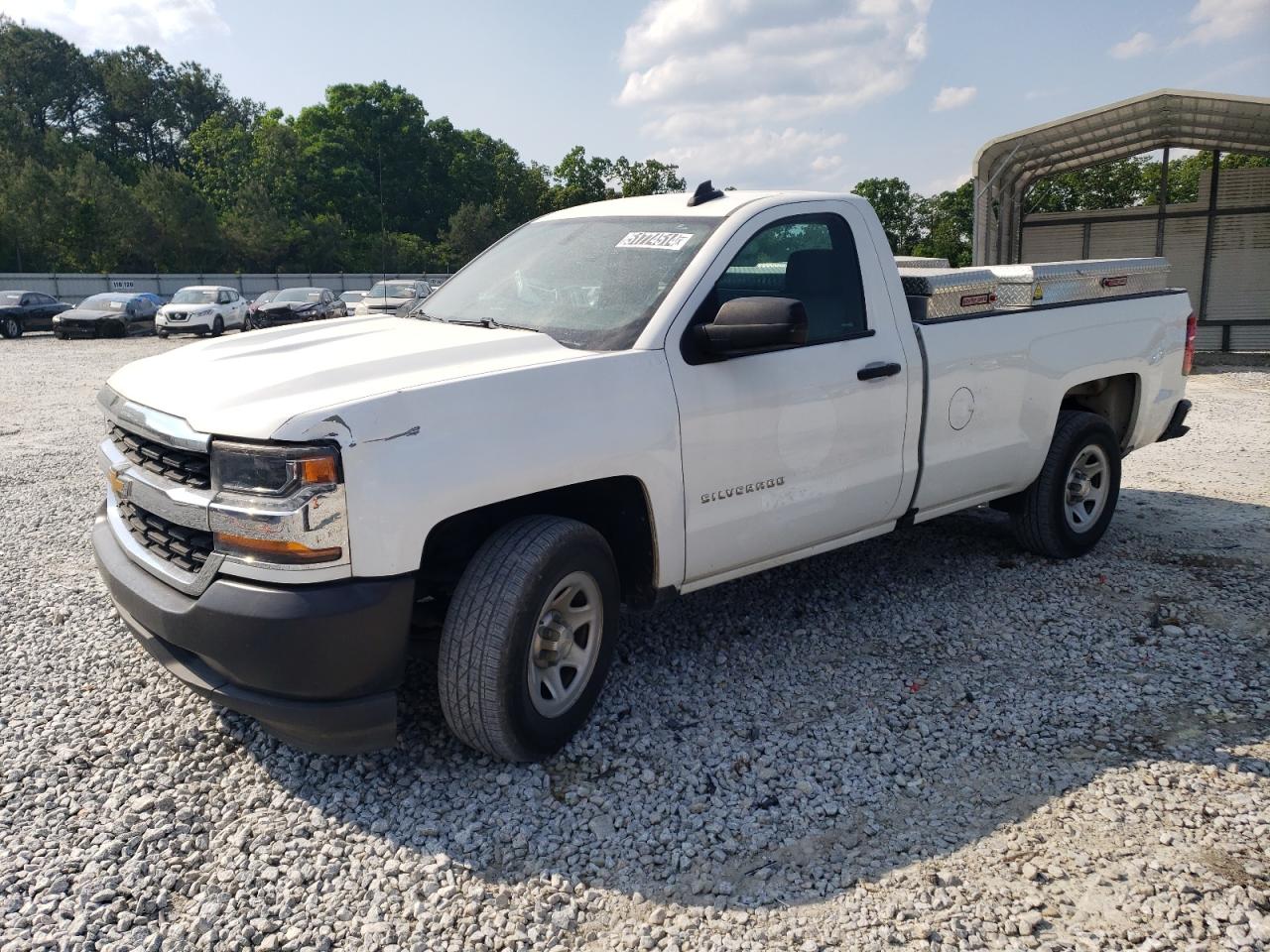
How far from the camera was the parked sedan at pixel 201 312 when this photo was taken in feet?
95.6

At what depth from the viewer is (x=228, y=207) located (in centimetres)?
6862

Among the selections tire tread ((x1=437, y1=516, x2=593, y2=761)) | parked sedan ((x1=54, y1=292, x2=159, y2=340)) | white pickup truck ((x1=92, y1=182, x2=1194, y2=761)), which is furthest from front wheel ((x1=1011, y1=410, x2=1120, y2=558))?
parked sedan ((x1=54, y1=292, x2=159, y2=340))

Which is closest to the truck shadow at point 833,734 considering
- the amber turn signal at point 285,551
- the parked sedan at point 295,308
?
the amber turn signal at point 285,551

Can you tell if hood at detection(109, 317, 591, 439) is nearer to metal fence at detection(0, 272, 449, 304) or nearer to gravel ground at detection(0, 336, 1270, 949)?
gravel ground at detection(0, 336, 1270, 949)

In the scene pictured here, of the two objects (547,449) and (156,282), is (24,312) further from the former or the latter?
(547,449)

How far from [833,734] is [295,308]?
29.6 meters

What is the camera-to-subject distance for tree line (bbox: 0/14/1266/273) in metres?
49.9

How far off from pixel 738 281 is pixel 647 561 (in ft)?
4.21

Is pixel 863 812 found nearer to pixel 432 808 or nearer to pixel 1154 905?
pixel 1154 905

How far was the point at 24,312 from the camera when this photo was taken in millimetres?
28797

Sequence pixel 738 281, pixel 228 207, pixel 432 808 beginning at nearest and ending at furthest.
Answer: pixel 432 808 < pixel 738 281 < pixel 228 207

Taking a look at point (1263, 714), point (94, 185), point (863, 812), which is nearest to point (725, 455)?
point (863, 812)

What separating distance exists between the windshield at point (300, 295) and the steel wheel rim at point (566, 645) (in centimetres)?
2991

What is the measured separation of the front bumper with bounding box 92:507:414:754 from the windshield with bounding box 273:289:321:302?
30035 mm
